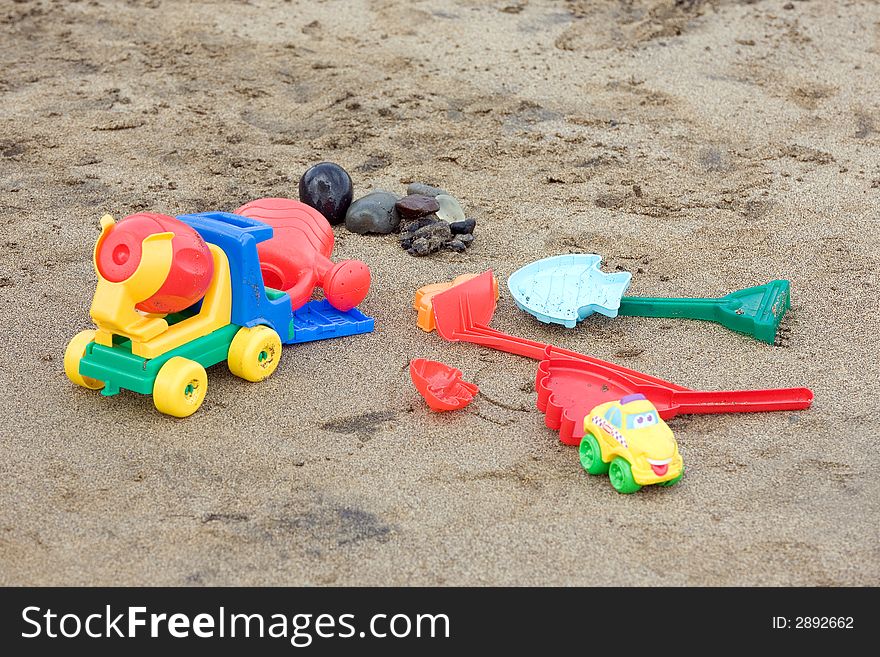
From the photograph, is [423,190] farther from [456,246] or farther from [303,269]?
[303,269]

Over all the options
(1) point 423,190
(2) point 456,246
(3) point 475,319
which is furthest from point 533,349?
(1) point 423,190

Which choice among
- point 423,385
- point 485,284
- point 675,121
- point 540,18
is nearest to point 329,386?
point 423,385

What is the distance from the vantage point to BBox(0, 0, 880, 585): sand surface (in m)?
2.31

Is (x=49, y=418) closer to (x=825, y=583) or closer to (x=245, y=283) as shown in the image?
(x=245, y=283)

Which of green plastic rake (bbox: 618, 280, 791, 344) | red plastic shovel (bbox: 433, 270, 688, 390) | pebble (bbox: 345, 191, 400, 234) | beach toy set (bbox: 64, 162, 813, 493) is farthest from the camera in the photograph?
pebble (bbox: 345, 191, 400, 234)

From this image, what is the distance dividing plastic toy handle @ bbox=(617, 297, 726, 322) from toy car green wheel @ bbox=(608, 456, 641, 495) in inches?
36.8

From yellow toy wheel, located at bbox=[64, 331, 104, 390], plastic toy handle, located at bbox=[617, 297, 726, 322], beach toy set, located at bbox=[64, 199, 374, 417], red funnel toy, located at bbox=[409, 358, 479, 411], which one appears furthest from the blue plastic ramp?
plastic toy handle, located at bbox=[617, 297, 726, 322]

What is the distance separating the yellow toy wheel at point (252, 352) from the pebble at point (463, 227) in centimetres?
108

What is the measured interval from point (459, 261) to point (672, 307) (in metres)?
0.77

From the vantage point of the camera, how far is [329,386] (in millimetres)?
2926

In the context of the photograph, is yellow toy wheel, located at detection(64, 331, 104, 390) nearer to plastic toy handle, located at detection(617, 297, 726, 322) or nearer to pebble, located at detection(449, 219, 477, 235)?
pebble, located at detection(449, 219, 477, 235)

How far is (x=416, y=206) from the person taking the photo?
3809 mm

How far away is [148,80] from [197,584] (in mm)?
3490

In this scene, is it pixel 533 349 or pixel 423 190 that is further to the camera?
pixel 423 190
